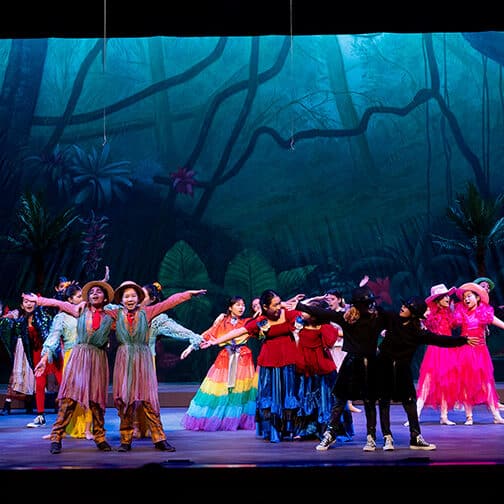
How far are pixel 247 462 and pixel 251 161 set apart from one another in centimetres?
781

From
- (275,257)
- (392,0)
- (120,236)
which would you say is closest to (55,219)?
(120,236)

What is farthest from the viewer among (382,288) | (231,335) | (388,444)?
(382,288)

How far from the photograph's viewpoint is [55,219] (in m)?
13.2

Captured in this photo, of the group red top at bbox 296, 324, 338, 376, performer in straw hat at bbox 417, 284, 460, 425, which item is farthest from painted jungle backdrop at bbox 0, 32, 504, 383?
red top at bbox 296, 324, 338, 376

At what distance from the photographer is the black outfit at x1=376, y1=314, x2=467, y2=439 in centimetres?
693

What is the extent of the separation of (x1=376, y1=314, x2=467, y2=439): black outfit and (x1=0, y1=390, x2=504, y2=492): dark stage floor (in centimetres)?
29

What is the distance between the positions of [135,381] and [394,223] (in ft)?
23.7

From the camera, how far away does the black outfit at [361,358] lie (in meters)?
6.91

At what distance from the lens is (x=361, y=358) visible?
695 cm

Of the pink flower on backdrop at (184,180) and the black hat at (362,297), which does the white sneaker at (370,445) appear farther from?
the pink flower on backdrop at (184,180)

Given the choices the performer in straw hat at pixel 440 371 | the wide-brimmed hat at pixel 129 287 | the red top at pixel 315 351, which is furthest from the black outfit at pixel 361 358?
the performer in straw hat at pixel 440 371

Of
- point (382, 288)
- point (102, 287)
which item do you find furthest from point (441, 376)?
point (382, 288)

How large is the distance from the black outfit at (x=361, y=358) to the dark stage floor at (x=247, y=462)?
1.26ft

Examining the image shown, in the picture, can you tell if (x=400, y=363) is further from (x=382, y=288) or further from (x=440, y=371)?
(x=382, y=288)
